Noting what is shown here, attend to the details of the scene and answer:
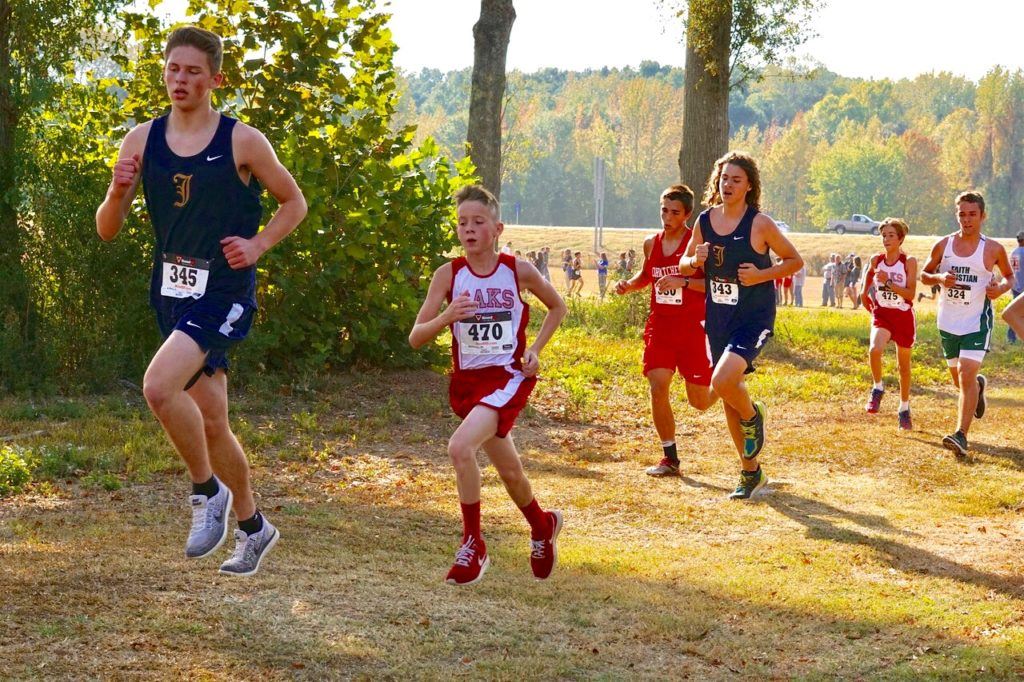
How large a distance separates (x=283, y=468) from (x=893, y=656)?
209 inches

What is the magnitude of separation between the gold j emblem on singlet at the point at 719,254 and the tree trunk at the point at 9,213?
259 inches

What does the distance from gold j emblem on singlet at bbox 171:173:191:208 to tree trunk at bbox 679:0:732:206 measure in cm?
1368

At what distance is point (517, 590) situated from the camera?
6.95m

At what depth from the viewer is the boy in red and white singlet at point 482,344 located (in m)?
6.03

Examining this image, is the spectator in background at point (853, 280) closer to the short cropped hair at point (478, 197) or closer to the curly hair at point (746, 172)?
the curly hair at point (746, 172)

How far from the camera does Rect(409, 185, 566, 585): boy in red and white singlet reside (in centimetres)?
603

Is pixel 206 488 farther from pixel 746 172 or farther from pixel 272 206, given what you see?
pixel 272 206

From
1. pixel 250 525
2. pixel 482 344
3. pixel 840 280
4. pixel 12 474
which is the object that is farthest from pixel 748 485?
pixel 840 280

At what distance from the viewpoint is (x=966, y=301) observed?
36.6ft

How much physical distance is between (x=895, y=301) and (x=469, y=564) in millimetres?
7550

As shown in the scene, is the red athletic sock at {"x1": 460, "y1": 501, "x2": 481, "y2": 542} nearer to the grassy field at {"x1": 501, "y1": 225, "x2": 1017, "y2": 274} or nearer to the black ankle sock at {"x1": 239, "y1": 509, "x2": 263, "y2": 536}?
the black ankle sock at {"x1": 239, "y1": 509, "x2": 263, "y2": 536}

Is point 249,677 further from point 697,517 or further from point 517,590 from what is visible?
point 697,517

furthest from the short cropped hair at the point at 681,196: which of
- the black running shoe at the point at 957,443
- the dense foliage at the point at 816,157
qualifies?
the dense foliage at the point at 816,157

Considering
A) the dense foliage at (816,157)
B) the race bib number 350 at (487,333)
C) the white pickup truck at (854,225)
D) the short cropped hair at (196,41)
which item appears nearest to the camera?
the short cropped hair at (196,41)
